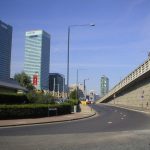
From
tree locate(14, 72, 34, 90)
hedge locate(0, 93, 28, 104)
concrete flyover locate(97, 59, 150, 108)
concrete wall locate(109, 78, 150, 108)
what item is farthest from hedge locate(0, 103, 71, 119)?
tree locate(14, 72, 34, 90)

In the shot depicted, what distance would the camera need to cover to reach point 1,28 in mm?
143000

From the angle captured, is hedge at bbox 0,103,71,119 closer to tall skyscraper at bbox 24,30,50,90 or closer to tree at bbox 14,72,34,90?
tall skyscraper at bbox 24,30,50,90

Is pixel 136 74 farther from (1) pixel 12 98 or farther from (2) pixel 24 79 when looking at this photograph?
(2) pixel 24 79

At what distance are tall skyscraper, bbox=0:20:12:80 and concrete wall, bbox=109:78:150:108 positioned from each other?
182ft

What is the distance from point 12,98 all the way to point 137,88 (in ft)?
117

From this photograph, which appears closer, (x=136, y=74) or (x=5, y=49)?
(x=136, y=74)

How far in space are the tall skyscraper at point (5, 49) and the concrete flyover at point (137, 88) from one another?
2136 inches

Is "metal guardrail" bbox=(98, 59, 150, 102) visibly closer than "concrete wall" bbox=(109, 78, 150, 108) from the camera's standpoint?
Yes

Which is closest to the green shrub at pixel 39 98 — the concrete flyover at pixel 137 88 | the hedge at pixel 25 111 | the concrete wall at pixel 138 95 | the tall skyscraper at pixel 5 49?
the hedge at pixel 25 111

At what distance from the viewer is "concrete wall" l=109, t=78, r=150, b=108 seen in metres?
70.3

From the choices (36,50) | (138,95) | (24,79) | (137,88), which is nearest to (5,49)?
(24,79)

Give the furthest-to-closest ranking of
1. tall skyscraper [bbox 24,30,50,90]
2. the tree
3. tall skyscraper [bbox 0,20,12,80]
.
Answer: tall skyscraper [bbox 0,20,12,80]
the tree
tall skyscraper [bbox 24,30,50,90]

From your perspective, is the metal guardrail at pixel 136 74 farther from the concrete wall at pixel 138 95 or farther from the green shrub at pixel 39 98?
the green shrub at pixel 39 98

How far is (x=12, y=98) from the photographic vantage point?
4631cm
